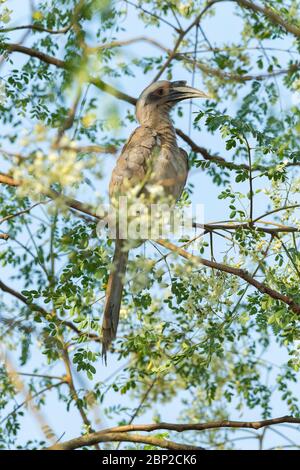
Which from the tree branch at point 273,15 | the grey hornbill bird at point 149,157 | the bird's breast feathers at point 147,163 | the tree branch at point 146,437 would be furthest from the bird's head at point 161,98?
the tree branch at point 146,437

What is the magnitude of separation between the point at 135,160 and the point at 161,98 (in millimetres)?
1099

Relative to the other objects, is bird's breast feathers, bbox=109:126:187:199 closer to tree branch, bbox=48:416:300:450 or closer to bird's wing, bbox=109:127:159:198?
bird's wing, bbox=109:127:159:198

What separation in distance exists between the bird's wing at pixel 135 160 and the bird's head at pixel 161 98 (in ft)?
1.67

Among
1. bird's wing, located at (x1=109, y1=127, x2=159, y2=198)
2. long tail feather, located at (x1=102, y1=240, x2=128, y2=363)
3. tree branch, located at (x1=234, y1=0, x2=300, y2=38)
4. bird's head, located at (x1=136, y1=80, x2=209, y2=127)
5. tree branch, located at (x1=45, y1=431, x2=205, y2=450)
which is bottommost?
tree branch, located at (x1=45, y1=431, x2=205, y2=450)

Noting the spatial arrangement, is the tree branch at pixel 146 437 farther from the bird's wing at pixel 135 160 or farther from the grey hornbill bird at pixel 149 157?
the bird's wing at pixel 135 160

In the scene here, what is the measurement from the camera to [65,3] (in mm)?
5789

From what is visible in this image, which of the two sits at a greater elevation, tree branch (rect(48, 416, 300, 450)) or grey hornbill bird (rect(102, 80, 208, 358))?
grey hornbill bird (rect(102, 80, 208, 358))

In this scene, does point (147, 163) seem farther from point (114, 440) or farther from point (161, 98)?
point (114, 440)

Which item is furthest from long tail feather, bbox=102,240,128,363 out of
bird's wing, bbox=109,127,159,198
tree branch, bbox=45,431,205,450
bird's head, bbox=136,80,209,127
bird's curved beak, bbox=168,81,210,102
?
bird's curved beak, bbox=168,81,210,102

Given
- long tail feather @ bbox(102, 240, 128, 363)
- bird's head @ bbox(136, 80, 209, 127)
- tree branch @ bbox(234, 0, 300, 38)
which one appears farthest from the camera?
bird's head @ bbox(136, 80, 209, 127)

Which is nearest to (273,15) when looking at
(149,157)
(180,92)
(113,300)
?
(180,92)

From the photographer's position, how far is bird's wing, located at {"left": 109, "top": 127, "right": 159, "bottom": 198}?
5074 millimetres

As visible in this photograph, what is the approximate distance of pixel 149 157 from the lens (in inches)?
204

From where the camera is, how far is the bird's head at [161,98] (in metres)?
6.07
